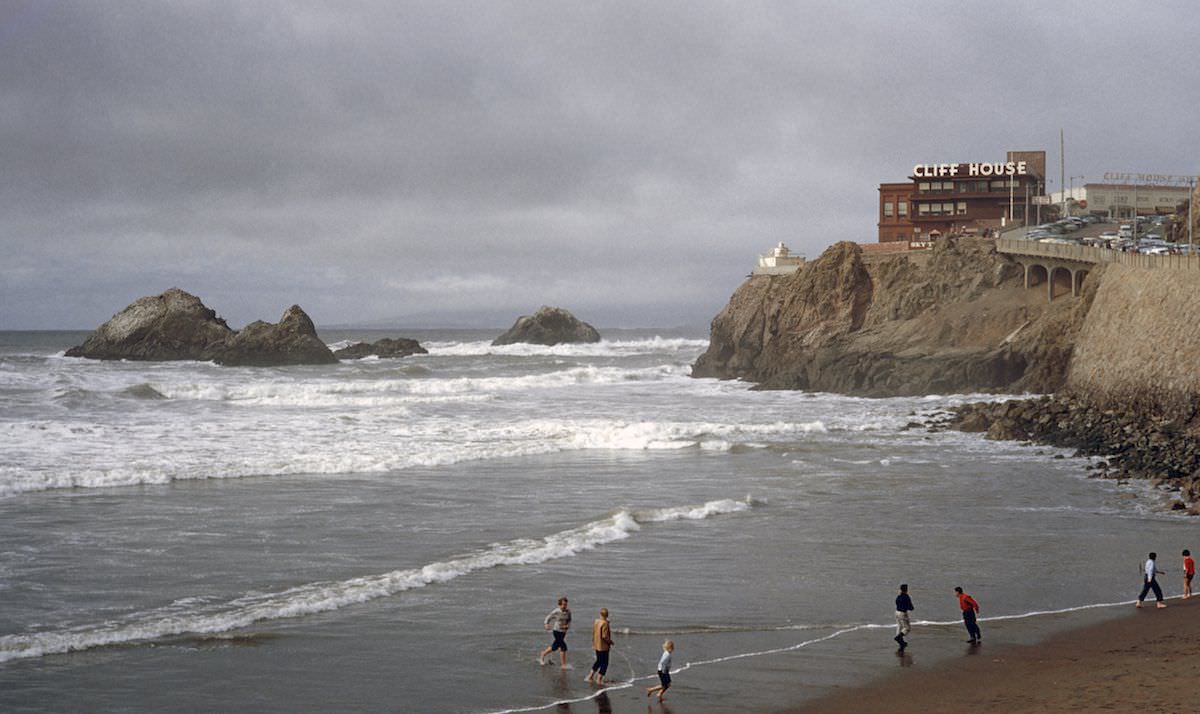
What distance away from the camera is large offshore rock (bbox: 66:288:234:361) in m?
86.2

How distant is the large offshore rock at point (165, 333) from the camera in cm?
8619

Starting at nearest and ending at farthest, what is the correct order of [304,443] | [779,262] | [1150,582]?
[1150,582]
[304,443]
[779,262]

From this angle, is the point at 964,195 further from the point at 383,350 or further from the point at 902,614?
the point at 902,614

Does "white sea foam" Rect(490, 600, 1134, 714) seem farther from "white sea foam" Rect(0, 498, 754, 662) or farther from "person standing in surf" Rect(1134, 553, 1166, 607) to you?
"white sea foam" Rect(0, 498, 754, 662)

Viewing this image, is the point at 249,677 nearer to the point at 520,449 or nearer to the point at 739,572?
the point at 739,572

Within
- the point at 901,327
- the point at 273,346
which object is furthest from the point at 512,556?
the point at 273,346

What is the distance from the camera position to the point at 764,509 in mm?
26766

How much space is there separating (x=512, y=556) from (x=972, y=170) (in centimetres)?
6851

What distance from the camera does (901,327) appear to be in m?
58.8

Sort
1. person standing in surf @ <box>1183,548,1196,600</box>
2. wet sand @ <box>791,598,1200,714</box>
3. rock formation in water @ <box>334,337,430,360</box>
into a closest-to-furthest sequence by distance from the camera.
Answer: wet sand @ <box>791,598,1200,714</box>, person standing in surf @ <box>1183,548,1196,600</box>, rock formation in water @ <box>334,337,430,360</box>

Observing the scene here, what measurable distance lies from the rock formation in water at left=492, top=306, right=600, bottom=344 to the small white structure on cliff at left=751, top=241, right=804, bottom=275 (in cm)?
5639

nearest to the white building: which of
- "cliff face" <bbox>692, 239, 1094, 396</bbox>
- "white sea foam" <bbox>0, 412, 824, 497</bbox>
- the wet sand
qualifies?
"cliff face" <bbox>692, 239, 1094, 396</bbox>

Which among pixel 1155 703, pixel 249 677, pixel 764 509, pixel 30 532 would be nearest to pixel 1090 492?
pixel 764 509

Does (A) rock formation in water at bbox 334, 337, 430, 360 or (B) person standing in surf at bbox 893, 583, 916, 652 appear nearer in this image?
(B) person standing in surf at bbox 893, 583, 916, 652
